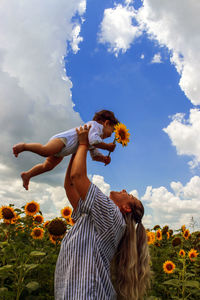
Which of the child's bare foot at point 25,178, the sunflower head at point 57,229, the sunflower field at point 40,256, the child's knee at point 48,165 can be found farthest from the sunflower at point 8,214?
the child's knee at point 48,165

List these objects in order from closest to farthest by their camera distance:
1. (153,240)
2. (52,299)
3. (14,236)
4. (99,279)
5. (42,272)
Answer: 1. (99,279)
2. (52,299)
3. (42,272)
4. (14,236)
5. (153,240)

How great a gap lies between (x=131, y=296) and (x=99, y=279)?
59cm

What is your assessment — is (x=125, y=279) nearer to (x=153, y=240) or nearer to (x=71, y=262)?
(x=71, y=262)

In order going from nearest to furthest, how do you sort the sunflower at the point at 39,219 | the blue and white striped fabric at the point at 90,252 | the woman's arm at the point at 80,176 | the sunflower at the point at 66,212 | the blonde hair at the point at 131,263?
1. the blue and white striped fabric at the point at 90,252
2. the woman's arm at the point at 80,176
3. the blonde hair at the point at 131,263
4. the sunflower at the point at 39,219
5. the sunflower at the point at 66,212

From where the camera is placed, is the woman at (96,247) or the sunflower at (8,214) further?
the sunflower at (8,214)

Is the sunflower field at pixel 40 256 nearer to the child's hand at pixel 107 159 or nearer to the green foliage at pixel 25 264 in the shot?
the green foliage at pixel 25 264

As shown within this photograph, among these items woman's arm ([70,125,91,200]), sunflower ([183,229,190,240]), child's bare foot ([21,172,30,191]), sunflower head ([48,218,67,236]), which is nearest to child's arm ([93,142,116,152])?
woman's arm ([70,125,91,200])

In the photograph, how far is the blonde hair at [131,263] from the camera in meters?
2.81

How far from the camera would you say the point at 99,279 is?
2.39 metres

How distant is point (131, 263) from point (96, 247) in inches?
20.7

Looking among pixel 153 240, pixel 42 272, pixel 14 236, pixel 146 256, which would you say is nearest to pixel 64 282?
pixel 146 256

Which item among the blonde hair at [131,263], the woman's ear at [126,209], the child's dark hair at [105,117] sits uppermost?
the child's dark hair at [105,117]

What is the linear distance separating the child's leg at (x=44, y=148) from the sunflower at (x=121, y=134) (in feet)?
2.18

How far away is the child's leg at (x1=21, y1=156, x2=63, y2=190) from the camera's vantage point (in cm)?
344
